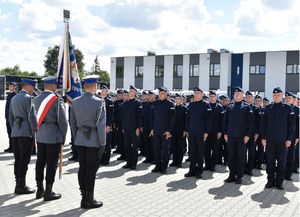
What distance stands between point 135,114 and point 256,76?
34.1m

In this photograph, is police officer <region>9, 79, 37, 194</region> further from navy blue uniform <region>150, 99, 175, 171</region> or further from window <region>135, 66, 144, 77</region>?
window <region>135, 66, 144, 77</region>

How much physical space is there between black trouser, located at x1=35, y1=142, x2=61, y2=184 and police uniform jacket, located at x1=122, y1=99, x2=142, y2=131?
3280mm

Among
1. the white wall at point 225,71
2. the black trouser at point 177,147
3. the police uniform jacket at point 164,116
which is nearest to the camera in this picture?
the police uniform jacket at point 164,116

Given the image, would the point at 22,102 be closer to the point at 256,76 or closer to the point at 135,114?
the point at 135,114

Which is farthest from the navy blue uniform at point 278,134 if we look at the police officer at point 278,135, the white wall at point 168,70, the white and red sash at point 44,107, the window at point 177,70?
the white wall at point 168,70

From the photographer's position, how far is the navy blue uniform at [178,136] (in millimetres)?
9250

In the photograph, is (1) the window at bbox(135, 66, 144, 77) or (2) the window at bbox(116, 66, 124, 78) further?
(2) the window at bbox(116, 66, 124, 78)

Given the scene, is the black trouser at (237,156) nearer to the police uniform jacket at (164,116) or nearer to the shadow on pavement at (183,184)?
the shadow on pavement at (183,184)

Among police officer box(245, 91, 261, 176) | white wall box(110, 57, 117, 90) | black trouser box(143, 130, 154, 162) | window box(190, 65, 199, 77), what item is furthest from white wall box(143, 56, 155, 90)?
police officer box(245, 91, 261, 176)

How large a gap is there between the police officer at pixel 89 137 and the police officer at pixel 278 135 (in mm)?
3911

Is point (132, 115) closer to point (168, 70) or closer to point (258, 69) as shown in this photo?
point (258, 69)

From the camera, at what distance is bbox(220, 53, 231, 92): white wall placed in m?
40.8

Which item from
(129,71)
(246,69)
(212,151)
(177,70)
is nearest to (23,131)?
(212,151)

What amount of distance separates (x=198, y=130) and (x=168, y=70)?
37875 millimetres
